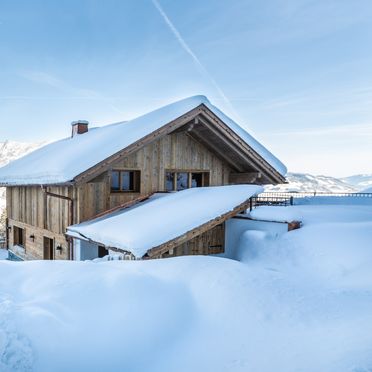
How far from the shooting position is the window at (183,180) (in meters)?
14.8

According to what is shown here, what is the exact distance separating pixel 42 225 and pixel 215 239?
7774 millimetres

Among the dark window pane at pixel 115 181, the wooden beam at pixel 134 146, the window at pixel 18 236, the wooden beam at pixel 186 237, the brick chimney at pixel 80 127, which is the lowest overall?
Answer: the window at pixel 18 236

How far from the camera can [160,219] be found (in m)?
9.94

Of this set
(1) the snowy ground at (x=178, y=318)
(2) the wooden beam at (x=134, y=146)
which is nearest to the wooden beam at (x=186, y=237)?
(1) the snowy ground at (x=178, y=318)

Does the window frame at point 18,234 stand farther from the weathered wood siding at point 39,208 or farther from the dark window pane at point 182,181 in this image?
the dark window pane at point 182,181

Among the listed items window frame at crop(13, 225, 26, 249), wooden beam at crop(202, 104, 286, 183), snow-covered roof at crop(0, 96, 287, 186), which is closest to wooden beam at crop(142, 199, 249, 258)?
wooden beam at crop(202, 104, 286, 183)

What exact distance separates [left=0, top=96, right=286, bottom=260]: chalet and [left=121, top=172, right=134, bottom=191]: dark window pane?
0.04 meters

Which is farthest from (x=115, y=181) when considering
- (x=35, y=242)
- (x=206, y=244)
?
(x=35, y=242)

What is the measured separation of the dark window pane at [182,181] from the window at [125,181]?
195 centimetres

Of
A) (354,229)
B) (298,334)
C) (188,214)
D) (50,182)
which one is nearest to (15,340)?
(298,334)

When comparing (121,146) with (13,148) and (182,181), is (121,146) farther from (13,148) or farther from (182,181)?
(13,148)

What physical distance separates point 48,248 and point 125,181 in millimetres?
4698

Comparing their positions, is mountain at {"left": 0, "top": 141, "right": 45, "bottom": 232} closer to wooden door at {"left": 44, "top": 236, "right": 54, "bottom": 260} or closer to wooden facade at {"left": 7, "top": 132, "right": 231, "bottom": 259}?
wooden facade at {"left": 7, "top": 132, "right": 231, "bottom": 259}

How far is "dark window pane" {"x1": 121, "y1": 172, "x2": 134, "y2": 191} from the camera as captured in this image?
45.3 feet
